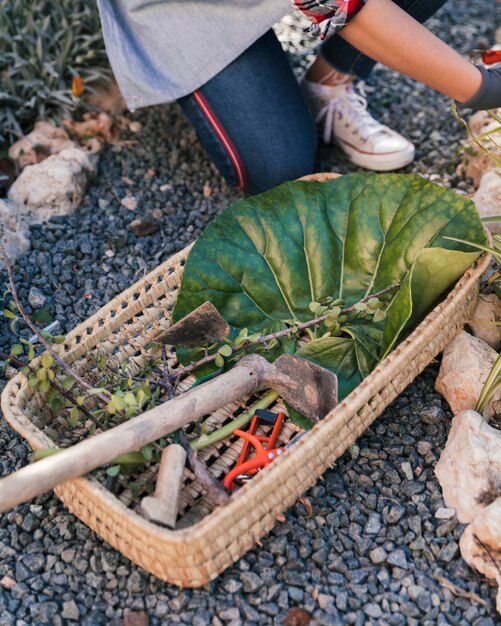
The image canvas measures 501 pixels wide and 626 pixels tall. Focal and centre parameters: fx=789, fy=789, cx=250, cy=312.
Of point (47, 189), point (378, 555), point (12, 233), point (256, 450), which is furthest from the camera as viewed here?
point (47, 189)

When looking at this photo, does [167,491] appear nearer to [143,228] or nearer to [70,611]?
[70,611]

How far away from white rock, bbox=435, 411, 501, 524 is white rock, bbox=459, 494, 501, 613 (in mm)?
57

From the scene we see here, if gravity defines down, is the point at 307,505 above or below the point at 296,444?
below

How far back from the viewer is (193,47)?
2.08 meters

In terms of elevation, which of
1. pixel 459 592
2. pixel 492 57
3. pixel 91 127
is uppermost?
pixel 492 57

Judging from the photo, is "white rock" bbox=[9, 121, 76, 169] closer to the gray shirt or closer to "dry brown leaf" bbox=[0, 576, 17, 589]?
the gray shirt

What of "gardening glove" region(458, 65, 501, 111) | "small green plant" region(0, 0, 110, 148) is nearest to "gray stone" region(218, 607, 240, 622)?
"gardening glove" region(458, 65, 501, 111)

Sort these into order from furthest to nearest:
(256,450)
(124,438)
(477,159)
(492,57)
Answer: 1. (477,159)
2. (492,57)
3. (256,450)
4. (124,438)

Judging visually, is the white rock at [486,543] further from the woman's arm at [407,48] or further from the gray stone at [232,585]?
the woman's arm at [407,48]

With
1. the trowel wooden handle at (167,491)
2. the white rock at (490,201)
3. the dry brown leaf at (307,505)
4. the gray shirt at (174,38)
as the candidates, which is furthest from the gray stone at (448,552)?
the gray shirt at (174,38)

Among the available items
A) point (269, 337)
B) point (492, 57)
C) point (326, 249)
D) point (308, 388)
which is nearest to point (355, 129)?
point (492, 57)

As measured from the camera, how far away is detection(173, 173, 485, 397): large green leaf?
5.39 feet

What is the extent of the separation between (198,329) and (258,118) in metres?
0.84

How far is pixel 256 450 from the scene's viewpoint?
148 centimetres
